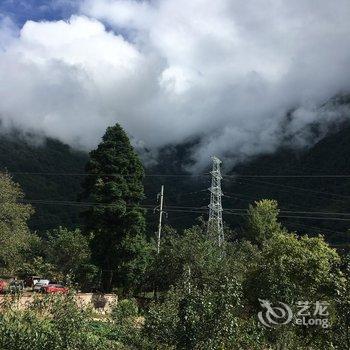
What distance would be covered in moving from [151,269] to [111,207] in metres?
6.89

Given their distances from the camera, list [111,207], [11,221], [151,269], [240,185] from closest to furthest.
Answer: [111,207], [151,269], [11,221], [240,185]

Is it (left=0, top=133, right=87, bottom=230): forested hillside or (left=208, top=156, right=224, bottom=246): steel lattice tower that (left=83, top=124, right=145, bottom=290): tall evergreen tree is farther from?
(left=0, top=133, right=87, bottom=230): forested hillside

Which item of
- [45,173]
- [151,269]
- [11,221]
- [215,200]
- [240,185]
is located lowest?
[151,269]

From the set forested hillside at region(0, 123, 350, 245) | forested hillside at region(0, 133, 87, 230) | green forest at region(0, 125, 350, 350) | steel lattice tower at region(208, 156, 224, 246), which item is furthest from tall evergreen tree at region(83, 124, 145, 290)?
forested hillside at region(0, 133, 87, 230)

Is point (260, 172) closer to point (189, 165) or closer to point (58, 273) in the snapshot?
point (189, 165)

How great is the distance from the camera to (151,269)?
4803cm

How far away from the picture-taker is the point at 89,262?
47.1 meters

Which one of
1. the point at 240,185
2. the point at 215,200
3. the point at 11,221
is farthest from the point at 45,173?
→ the point at 11,221

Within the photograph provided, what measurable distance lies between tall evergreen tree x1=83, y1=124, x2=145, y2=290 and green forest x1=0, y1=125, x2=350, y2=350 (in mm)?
98

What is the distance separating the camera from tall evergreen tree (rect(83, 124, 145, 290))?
154 feet

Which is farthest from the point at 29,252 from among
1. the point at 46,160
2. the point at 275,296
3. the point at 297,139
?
the point at 297,139

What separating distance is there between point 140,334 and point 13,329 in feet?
14.8

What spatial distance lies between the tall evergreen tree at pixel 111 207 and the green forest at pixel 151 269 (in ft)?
0.32

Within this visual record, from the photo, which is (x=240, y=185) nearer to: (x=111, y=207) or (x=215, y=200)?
(x=215, y=200)
